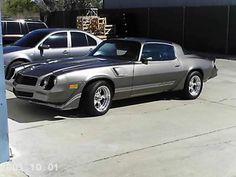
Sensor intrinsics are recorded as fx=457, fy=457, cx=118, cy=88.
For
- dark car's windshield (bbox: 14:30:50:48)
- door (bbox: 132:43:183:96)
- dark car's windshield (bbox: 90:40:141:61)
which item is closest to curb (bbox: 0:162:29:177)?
door (bbox: 132:43:183:96)

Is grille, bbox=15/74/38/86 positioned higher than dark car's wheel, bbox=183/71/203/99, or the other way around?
grille, bbox=15/74/38/86

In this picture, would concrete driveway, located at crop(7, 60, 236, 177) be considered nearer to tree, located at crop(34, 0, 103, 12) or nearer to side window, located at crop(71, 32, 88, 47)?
side window, located at crop(71, 32, 88, 47)

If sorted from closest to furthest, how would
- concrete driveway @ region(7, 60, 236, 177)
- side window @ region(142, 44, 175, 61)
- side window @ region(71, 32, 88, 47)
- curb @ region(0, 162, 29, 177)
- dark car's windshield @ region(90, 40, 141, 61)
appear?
curb @ region(0, 162, 29, 177) → concrete driveway @ region(7, 60, 236, 177) → dark car's windshield @ region(90, 40, 141, 61) → side window @ region(142, 44, 175, 61) → side window @ region(71, 32, 88, 47)

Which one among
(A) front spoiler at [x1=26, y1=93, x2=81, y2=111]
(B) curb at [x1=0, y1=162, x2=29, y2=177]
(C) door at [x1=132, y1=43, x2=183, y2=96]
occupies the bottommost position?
(B) curb at [x1=0, y1=162, x2=29, y2=177]

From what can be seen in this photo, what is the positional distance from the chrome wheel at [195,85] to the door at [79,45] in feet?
12.8

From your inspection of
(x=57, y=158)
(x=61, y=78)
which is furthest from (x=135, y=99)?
(x=57, y=158)

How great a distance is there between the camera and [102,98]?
8.55 meters

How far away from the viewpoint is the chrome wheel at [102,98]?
8.45m

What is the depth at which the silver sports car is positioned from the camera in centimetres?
807

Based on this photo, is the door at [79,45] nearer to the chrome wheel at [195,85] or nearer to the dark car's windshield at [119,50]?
the dark car's windshield at [119,50]

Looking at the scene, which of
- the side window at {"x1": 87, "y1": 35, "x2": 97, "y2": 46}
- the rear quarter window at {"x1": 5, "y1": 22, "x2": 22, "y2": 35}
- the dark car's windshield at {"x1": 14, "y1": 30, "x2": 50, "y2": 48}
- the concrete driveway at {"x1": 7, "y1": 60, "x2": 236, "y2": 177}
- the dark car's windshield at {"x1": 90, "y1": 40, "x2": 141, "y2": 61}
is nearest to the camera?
the concrete driveway at {"x1": 7, "y1": 60, "x2": 236, "y2": 177}

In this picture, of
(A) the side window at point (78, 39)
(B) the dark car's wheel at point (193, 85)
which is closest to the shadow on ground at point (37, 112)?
(B) the dark car's wheel at point (193, 85)

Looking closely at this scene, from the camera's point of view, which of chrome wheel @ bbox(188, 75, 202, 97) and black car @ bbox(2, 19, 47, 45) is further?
black car @ bbox(2, 19, 47, 45)

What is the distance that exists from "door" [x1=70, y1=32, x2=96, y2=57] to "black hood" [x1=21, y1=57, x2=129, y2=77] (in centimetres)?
375
